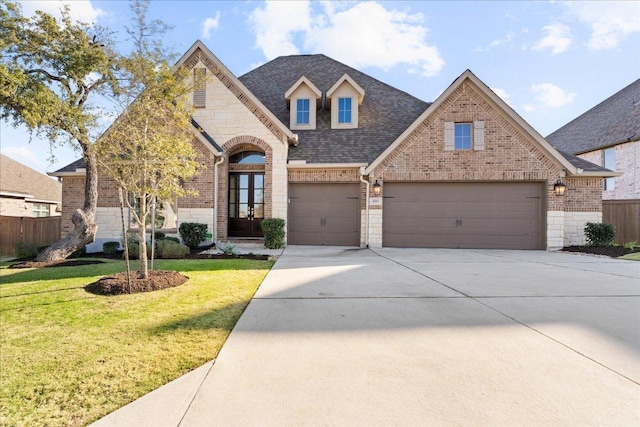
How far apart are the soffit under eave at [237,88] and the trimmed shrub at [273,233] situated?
125 inches

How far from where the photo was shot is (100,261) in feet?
28.3

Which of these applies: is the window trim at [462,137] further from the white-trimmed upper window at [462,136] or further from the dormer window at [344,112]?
the dormer window at [344,112]

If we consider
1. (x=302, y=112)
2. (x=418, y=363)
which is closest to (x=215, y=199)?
(x=302, y=112)

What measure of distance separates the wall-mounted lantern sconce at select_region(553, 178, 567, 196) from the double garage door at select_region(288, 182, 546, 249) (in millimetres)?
386

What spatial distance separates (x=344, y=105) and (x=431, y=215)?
5957 millimetres

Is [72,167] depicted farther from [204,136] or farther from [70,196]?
[204,136]

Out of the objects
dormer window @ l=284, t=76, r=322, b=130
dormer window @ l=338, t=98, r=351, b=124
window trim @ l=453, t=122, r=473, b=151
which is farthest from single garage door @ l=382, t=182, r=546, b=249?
dormer window @ l=284, t=76, r=322, b=130

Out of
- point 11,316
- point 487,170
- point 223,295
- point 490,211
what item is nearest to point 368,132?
point 487,170

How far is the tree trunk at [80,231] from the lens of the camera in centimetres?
892

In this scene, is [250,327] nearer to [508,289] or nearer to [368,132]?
[508,289]

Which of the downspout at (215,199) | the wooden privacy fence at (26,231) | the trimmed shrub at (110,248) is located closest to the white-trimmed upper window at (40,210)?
the wooden privacy fence at (26,231)

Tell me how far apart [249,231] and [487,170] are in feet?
30.9

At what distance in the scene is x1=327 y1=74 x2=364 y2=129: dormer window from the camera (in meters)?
13.1

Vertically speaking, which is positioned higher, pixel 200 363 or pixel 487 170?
pixel 487 170
